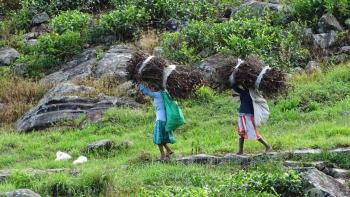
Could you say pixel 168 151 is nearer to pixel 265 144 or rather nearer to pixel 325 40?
pixel 265 144

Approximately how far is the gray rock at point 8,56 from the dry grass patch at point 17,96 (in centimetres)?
147

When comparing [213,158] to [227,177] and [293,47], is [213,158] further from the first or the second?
[293,47]

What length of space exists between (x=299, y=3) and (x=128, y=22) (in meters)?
4.99

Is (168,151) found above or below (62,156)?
above

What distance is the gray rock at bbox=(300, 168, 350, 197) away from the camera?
28.3ft

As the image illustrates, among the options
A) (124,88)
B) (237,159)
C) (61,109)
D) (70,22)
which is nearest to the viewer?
(237,159)

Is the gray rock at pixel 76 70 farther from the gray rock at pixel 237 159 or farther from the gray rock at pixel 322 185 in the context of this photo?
the gray rock at pixel 322 185

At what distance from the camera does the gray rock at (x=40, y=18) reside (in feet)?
70.4

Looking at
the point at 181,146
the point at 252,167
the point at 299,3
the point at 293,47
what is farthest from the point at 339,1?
the point at 252,167

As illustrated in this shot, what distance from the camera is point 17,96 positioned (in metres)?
16.3

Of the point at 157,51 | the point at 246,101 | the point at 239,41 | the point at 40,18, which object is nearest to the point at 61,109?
the point at 157,51

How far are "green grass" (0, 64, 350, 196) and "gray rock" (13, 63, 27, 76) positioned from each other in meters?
4.03

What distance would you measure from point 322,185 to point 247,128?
2.41m

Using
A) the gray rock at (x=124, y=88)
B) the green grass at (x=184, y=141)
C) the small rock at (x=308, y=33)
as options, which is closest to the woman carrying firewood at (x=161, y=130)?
the green grass at (x=184, y=141)
